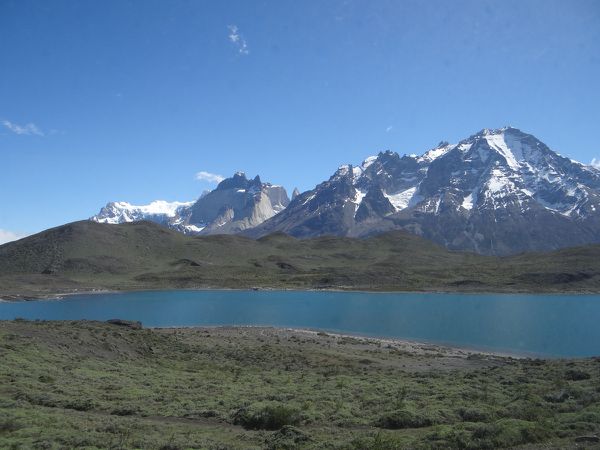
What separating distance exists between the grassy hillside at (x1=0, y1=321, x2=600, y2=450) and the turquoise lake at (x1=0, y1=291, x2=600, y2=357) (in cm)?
2250

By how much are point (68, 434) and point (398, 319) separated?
2913 inches

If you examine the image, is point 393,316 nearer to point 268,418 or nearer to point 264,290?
point 268,418

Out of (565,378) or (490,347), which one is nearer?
(565,378)

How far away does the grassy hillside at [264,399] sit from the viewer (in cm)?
Result: 1683

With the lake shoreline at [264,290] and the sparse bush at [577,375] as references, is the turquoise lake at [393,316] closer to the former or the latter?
the lake shoreline at [264,290]

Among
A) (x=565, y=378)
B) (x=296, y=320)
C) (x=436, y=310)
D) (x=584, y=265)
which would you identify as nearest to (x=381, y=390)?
(x=565, y=378)

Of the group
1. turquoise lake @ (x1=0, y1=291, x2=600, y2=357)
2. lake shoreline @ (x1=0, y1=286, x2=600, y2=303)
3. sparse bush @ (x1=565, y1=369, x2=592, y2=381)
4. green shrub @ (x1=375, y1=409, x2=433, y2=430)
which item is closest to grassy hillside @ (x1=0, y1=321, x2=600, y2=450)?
green shrub @ (x1=375, y1=409, x2=433, y2=430)

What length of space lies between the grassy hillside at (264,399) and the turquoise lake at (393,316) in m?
22.5

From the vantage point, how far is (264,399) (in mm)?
23938

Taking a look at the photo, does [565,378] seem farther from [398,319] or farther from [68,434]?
[398,319]

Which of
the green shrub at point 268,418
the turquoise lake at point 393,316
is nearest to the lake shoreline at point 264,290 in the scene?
the turquoise lake at point 393,316

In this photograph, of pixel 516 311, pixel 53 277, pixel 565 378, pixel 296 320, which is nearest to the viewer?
pixel 565 378

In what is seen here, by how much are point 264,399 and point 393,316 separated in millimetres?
69776

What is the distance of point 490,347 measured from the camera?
192 feet
